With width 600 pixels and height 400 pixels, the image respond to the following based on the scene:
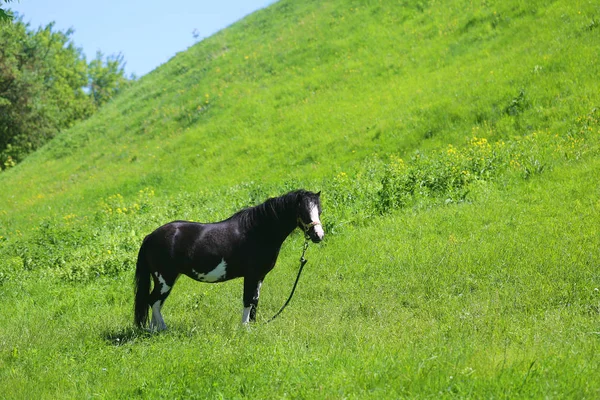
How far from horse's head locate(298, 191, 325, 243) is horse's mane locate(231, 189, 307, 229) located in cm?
12

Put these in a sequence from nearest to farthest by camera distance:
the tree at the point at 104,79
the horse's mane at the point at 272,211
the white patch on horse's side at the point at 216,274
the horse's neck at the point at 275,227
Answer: the horse's mane at the point at 272,211 → the horse's neck at the point at 275,227 → the white patch on horse's side at the point at 216,274 → the tree at the point at 104,79

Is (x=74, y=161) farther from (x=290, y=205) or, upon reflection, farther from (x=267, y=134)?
(x=290, y=205)

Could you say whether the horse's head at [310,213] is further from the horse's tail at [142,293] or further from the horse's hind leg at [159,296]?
the horse's tail at [142,293]

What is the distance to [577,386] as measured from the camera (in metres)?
5.51

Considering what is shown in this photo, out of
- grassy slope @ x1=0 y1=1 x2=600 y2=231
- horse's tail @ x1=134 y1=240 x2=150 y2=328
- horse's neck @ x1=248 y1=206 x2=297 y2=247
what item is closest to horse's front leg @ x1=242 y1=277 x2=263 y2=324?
horse's neck @ x1=248 y1=206 x2=297 y2=247

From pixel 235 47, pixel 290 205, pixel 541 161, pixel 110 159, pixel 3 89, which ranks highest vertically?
pixel 3 89

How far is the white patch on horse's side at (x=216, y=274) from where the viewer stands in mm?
8828

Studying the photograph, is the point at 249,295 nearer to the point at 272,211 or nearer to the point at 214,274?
the point at 214,274

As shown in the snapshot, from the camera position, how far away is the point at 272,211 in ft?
28.7

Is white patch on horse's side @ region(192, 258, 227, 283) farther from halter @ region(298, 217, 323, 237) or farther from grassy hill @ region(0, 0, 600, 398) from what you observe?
halter @ region(298, 217, 323, 237)

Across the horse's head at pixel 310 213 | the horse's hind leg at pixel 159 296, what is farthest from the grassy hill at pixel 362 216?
the horse's head at pixel 310 213

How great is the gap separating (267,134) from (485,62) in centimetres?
884

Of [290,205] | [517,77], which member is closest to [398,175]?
[517,77]

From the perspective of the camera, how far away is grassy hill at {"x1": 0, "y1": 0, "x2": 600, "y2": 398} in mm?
6660
